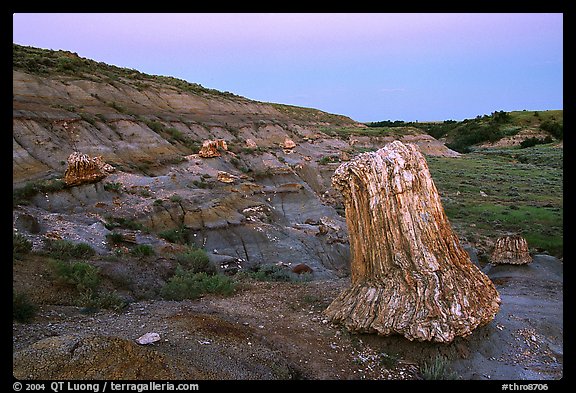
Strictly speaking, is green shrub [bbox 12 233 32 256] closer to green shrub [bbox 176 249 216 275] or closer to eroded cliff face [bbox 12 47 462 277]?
eroded cliff face [bbox 12 47 462 277]

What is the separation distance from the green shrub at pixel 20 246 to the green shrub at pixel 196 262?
354 centimetres

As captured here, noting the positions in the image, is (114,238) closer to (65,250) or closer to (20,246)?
(65,250)

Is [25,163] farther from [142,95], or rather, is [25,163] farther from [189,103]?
[189,103]

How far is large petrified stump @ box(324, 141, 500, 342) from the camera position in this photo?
6750mm

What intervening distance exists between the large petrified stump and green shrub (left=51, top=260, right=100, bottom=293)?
458cm

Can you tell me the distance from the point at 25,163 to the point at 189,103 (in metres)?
24.0

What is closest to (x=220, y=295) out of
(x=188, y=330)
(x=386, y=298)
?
(x=188, y=330)

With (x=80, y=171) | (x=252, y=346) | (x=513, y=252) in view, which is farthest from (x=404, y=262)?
(x=80, y=171)

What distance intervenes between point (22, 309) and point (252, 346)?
3.61 m

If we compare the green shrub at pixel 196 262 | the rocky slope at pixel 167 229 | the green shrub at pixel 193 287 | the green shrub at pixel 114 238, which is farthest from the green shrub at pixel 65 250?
the green shrub at pixel 193 287

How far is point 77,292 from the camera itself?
782 centimetres

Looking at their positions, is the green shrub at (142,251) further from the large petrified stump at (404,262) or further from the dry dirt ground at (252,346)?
the large petrified stump at (404,262)
